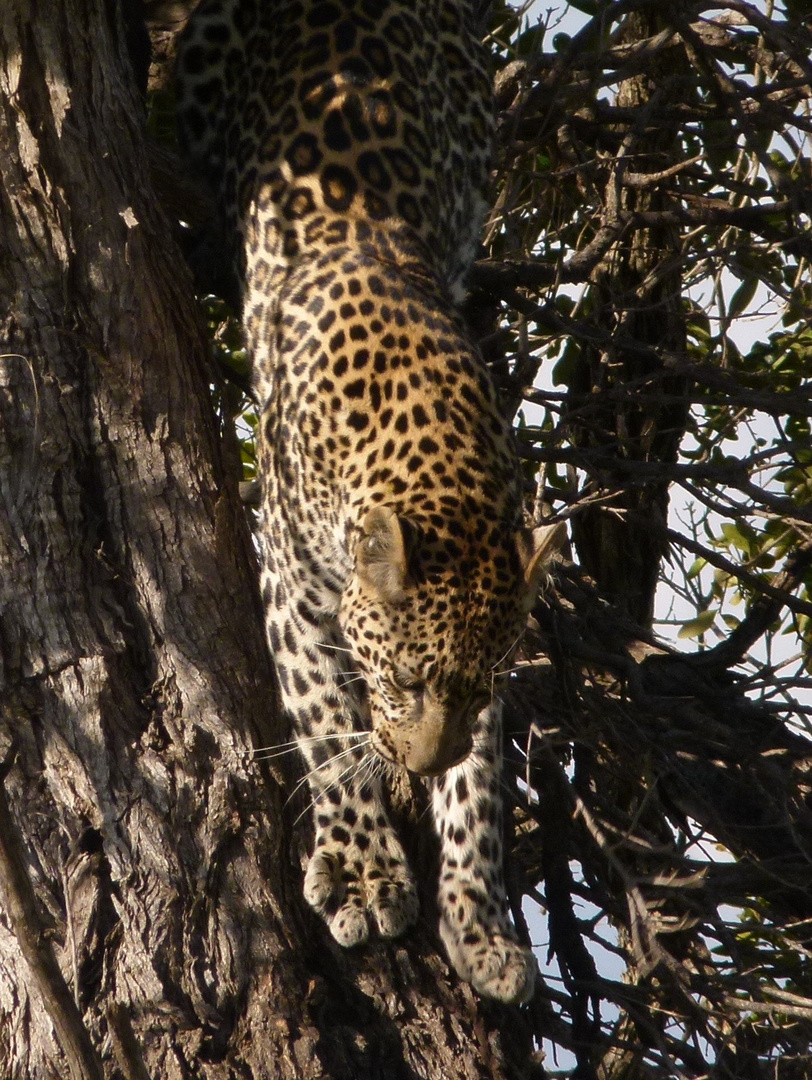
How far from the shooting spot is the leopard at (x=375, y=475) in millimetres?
4273

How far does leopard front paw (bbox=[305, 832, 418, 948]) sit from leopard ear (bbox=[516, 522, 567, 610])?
0.97 metres

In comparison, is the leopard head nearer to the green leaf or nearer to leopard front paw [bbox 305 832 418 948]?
leopard front paw [bbox 305 832 418 948]

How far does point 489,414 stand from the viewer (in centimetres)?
467

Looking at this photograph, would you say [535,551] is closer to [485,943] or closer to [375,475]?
[375,475]

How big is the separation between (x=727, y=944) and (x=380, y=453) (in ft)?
6.45

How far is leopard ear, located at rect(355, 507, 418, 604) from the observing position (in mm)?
4125

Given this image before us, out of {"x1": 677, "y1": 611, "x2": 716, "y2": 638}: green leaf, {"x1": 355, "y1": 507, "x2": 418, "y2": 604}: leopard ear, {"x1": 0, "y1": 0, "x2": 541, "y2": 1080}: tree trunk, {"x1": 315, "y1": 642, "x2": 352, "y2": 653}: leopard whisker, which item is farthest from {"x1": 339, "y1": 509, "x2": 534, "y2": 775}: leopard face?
{"x1": 677, "y1": 611, "x2": 716, "y2": 638}: green leaf

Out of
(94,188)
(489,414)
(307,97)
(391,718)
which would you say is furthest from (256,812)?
(307,97)

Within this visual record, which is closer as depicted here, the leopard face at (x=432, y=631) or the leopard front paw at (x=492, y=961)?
the leopard face at (x=432, y=631)

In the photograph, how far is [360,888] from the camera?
14.7 feet

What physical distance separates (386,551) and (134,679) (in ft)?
2.59

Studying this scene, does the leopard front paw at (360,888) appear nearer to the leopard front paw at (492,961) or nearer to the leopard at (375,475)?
the leopard at (375,475)

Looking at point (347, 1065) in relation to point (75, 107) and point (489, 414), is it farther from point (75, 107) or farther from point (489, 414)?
point (75, 107)

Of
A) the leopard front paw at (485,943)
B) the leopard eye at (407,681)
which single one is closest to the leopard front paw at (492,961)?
the leopard front paw at (485,943)
